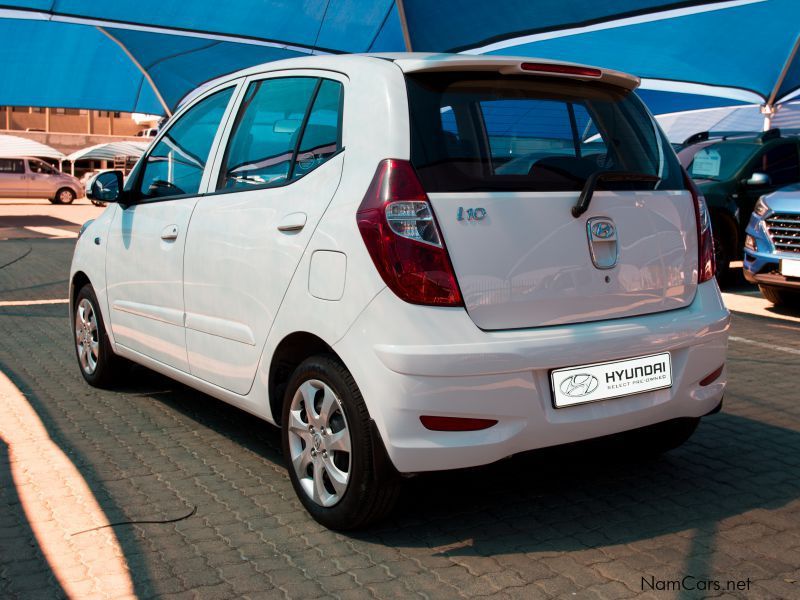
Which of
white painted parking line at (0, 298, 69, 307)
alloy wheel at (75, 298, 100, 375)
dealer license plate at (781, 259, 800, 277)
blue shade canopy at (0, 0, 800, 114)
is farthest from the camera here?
blue shade canopy at (0, 0, 800, 114)

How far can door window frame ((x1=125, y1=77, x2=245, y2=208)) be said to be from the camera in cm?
452

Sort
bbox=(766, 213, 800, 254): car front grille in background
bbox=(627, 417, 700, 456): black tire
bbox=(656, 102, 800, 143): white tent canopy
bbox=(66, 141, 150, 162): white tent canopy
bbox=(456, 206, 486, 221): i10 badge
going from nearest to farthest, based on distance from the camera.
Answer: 1. bbox=(456, 206, 486, 221): i10 badge
2. bbox=(627, 417, 700, 456): black tire
3. bbox=(766, 213, 800, 254): car front grille in background
4. bbox=(656, 102, 800, 143): white tent canopy
5. bbox=(66, 141, 150, 162): white tent canopy

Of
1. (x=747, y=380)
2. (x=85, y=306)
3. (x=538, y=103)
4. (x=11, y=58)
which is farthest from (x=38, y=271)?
(x=11, y=58)

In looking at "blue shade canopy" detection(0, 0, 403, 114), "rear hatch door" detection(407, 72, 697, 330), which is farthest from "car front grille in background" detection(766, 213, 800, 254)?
"blue shade canopy" detection(0, 0, 403, 114)

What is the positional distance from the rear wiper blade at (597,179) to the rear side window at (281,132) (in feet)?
3.06

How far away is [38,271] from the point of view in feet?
42.8

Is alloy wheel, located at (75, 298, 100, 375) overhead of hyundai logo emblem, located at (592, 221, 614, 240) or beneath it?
beneath

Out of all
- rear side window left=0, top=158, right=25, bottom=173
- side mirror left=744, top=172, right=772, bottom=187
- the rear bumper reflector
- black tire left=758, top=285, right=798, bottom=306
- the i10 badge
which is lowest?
rear side window left=0, top=158, right=25, bottom=173

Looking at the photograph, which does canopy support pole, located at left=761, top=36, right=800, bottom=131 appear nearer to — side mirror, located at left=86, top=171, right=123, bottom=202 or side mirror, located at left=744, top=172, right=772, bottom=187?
side mirror, located at left=744, top=172, right=772, bottom=187

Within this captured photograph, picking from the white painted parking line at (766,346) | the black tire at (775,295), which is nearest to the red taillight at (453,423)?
the white painted parking line at (766,346)

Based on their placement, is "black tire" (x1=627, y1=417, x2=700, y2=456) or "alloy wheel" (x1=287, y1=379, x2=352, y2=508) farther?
"black tire" (x1=627, y1=417, x2=700, y2=456)

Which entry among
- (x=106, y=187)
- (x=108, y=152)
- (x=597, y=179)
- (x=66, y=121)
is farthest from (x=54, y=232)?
(x=66, y=121)

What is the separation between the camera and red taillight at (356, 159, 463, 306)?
326cm

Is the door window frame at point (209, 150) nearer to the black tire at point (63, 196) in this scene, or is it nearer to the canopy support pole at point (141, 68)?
the canopy support pole at point (141, 68)
